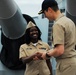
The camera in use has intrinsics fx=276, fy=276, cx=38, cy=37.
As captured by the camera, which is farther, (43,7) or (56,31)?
(43,7)

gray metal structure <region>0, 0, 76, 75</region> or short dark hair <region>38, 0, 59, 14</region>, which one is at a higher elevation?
short dark hair <region>38, 0, 59, 14</region>

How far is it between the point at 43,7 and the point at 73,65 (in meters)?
0.74

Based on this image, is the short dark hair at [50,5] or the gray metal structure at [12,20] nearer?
the short dark hair at [50,5]

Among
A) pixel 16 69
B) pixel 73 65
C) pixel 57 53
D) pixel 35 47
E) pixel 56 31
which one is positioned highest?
pixel 56 31

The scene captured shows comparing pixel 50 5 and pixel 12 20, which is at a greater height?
pixel 50 5

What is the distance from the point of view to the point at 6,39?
499cm

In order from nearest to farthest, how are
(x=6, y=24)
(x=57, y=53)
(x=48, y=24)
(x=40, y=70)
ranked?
1. (x=57, y=53)
2. (x=40, y=70)
3. (x=6, y=24)
4. (x=48, y=24)

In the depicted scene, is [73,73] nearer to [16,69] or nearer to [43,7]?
[43,7]

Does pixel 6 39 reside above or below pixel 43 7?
below

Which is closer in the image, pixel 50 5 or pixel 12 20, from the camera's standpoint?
pixel 50 5

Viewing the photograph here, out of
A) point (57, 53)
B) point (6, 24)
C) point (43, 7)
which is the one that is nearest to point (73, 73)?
point (57, 53)

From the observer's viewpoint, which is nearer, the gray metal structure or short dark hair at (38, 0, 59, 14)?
short dark hair at (38, 0, 59, 14)

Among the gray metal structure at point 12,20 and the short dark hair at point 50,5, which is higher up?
the short dark hair at point 50,5

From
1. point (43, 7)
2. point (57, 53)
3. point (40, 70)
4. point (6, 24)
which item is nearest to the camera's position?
point (57, 53)
